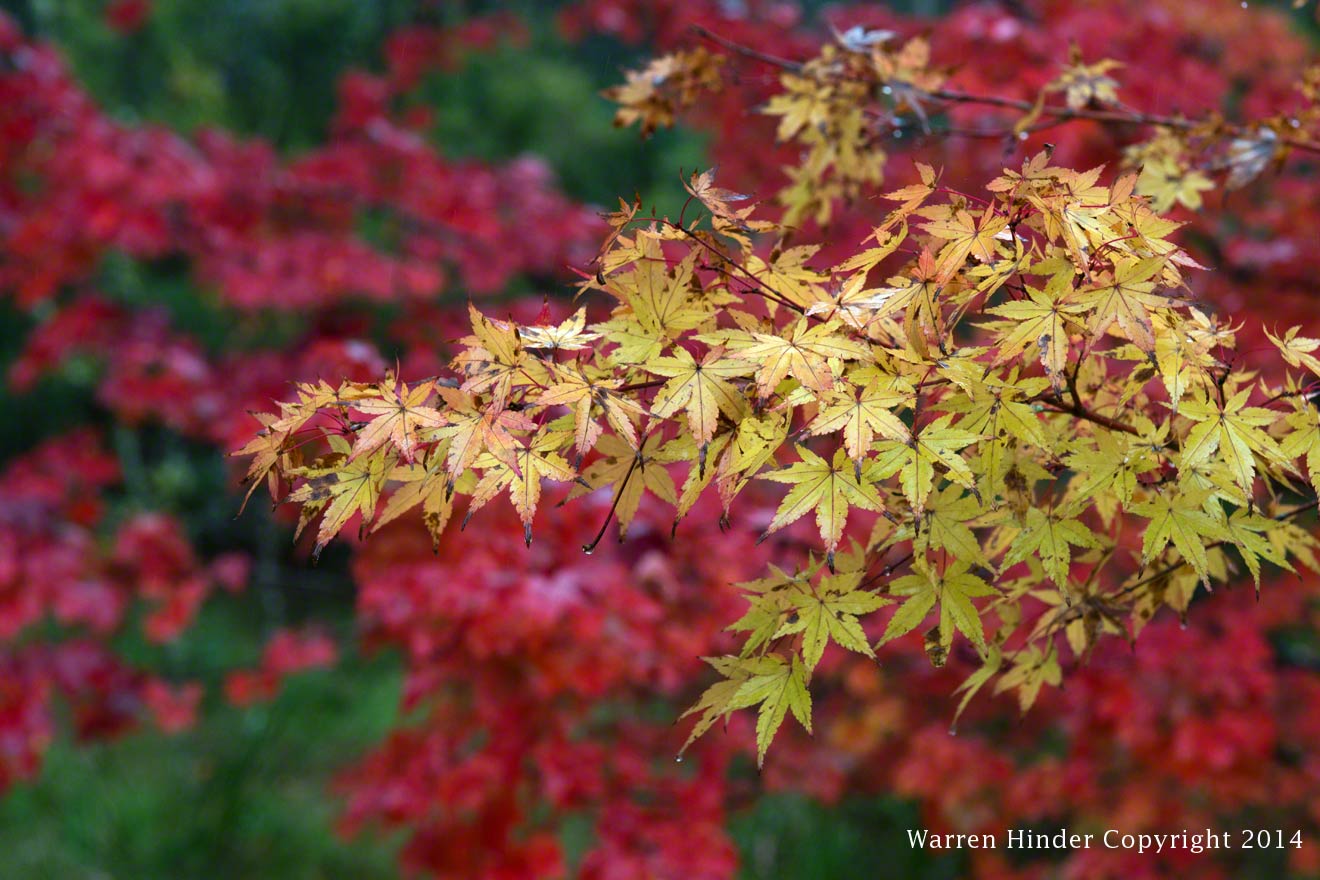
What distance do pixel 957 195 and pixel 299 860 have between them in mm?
3726

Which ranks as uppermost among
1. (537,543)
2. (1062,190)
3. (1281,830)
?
(1062,190)

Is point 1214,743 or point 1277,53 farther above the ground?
point 1277,53

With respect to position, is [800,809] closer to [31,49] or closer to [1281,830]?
[1281,830]

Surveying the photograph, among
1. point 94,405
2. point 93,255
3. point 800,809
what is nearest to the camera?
point 93,255

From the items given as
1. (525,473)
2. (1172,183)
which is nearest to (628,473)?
(525,473)

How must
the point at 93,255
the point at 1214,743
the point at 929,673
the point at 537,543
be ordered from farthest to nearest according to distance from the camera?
the point at 93,255
the point at 929,673
the point at 1214,743
the point at 537,543

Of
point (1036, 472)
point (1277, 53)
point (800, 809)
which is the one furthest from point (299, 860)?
point (1277, 53)

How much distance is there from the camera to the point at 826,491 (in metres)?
0.99

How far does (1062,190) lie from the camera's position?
3.37ft

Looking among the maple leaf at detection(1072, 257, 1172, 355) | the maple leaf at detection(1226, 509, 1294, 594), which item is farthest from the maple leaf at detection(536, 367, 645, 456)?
the maple leaf at detection(1226, 509, 1294, 594)

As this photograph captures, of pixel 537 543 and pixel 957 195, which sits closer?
pixel 957 195

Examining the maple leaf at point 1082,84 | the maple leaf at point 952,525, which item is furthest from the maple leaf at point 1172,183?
the maple leaf at point 952,525

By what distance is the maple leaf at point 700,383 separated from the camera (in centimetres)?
97

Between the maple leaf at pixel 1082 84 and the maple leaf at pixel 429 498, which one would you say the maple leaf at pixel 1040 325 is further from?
the maple leaf at pixel 1082 84
